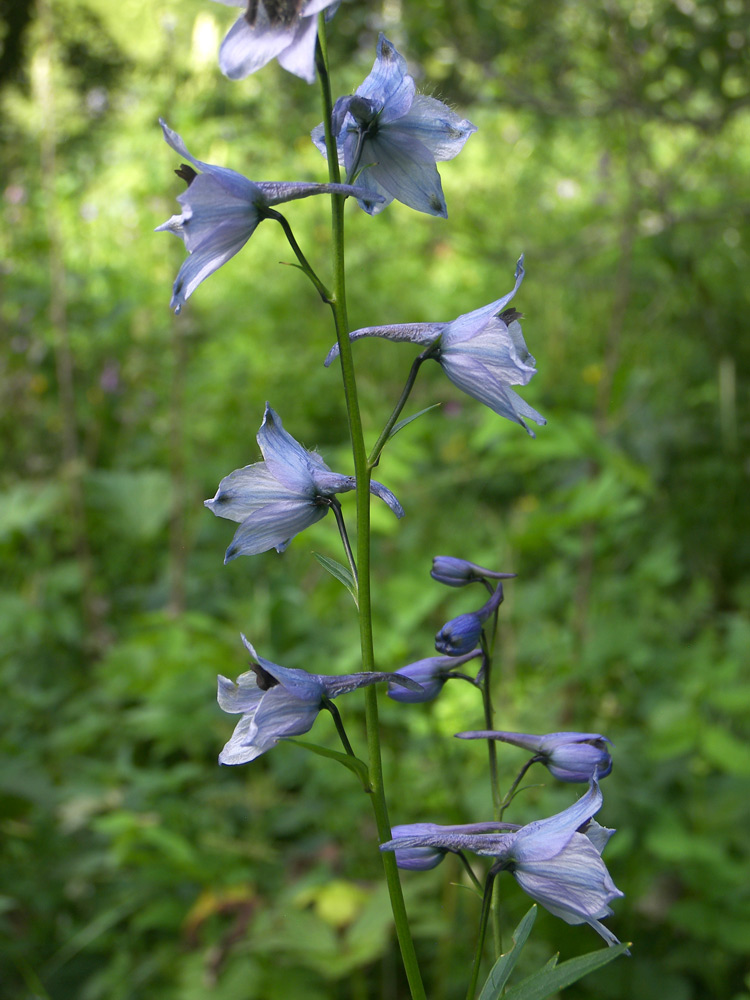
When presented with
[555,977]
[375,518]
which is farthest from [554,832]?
[375,518]

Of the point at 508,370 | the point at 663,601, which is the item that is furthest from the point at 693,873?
the point at 508,370

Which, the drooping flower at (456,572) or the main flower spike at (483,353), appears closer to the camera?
the main flower spike at (483,353)

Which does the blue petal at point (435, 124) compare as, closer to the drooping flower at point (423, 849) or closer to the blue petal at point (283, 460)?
the blue petal at point (283, 460)

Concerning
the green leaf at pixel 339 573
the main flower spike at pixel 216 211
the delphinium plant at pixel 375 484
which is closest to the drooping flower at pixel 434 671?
the delphinium plant at pixel 375 484

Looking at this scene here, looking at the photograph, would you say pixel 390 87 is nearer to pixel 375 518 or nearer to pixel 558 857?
pixel 558 857

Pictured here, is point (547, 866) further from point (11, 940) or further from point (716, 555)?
point (716, 555)

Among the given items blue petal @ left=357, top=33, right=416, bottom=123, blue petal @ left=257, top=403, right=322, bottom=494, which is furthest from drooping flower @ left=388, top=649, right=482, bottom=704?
blue petal @ left=357, top=33, right=416, bottom=123
